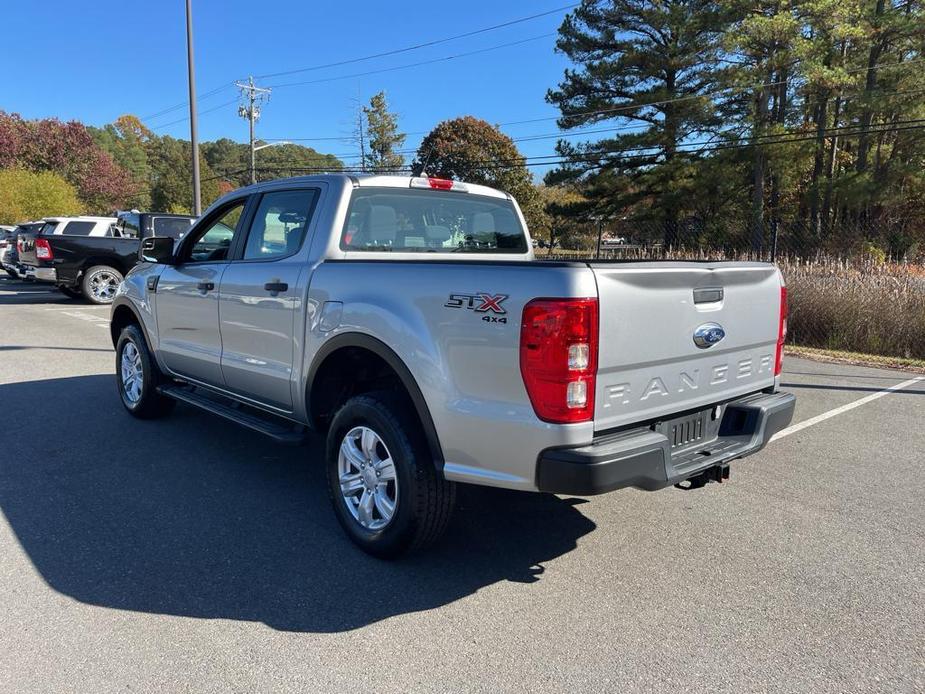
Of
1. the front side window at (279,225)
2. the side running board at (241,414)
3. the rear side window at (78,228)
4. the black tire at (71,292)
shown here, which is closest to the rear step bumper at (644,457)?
the side running board at (241,414)

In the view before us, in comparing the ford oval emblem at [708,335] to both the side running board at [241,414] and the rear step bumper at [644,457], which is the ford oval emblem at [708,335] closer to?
the rear step bumper at [644,457]

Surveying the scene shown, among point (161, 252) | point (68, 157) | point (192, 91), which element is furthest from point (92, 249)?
point (68, 157)

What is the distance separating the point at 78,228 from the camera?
15.4 m

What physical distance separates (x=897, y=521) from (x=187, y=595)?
396 centimetres

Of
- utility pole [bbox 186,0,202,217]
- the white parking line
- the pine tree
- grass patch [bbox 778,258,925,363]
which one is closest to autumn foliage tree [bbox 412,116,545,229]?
the pine tree

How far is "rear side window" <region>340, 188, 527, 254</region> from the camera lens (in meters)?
4.05

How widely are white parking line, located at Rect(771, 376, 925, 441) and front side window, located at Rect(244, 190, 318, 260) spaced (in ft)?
13.4

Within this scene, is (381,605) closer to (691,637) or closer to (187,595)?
(187,595)

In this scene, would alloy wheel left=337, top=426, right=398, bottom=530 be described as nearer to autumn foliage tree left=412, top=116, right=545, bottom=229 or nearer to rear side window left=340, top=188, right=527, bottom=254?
rear side window left=340, top=188, right=527, bottom=254

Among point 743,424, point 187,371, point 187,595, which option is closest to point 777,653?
point 743,424

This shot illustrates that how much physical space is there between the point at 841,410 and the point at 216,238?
602cm

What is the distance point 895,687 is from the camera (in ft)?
8.02

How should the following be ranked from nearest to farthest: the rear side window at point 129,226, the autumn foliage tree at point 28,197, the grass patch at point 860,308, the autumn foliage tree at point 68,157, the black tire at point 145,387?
1. the black tire at point 145,387
2. the grass patch at point 860,308
3. the rear side window at point 129,226
4. the autumn foliage tree at point 28,197
5. the autumn foliage tree at point 68,157

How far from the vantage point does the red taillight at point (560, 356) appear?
261 cm
